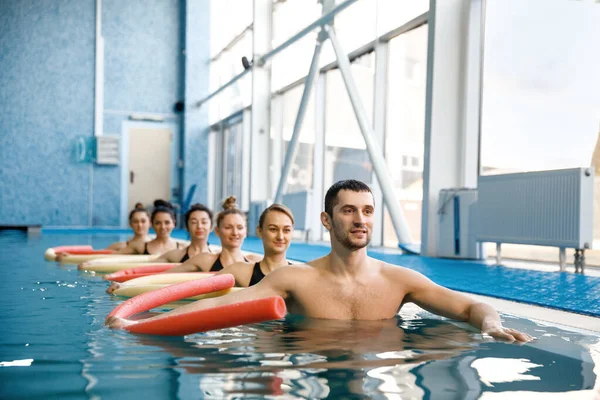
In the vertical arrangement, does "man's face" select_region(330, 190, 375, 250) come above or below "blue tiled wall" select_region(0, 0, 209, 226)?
below

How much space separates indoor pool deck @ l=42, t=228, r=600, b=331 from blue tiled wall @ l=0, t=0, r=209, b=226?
12046mm

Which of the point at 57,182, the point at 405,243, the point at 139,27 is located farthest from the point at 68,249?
the point at 139,27

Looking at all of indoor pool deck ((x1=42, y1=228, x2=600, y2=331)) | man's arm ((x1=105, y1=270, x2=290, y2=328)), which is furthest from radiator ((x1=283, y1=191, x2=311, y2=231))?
man's arm ((x1=105, y1=270, x2=290, y2=328))

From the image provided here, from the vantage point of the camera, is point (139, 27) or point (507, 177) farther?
point (139, 27)

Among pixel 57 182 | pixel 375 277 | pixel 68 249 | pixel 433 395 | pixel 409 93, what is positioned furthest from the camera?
pixel 57 182

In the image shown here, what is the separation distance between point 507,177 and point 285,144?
768 cm

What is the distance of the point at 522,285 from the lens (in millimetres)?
4777

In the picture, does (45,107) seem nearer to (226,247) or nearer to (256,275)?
(226,247)

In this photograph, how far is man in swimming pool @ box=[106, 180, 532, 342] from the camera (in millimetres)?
2895

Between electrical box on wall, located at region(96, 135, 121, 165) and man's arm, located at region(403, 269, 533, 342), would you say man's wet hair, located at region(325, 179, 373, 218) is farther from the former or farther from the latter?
electrical box on wall, located at region(96, 135, 121, 165)

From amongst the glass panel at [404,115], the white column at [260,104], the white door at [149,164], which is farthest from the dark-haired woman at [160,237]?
the white door at [149,164]

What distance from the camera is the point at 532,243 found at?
618 cm

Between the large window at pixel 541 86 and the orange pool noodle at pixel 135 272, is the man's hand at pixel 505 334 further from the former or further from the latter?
the large window at pixel 541 86

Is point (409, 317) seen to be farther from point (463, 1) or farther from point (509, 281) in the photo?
point (463, 1)
